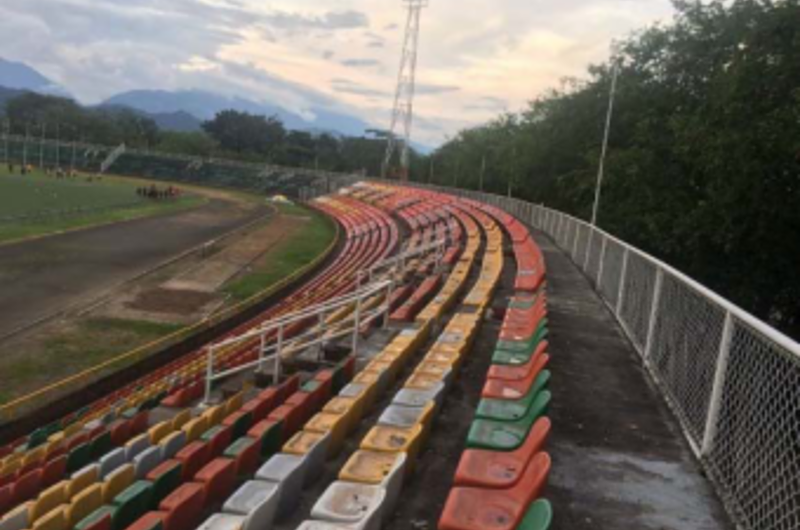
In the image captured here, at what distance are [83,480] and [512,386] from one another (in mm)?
4193

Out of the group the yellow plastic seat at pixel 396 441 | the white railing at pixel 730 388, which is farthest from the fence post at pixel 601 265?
the yellow plastic seat at pixel 396 441

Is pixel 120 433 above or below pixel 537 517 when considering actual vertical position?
below

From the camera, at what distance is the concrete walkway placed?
17.6 ft

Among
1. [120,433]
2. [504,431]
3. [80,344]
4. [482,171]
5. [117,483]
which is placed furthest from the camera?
[482,171]

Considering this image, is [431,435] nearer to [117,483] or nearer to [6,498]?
[117,483]

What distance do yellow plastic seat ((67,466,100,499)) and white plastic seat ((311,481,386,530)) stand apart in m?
3.28

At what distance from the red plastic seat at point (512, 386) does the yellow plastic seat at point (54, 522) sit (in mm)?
3581

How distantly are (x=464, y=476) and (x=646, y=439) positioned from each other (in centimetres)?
251

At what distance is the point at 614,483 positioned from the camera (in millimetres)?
5879

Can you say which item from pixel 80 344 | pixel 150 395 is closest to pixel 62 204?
pixel 80 344

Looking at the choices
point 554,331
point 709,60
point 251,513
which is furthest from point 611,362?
point 709,60

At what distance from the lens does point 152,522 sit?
517 centimetres

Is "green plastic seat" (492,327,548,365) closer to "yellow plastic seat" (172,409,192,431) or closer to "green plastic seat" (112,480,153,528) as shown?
"green plastic seat" (112,480,153,528)

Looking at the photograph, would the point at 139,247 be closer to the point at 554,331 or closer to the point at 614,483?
the point at 554,331
